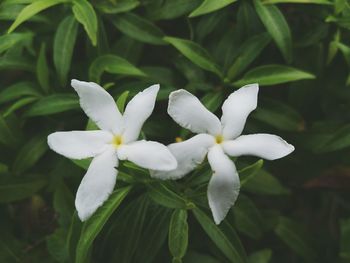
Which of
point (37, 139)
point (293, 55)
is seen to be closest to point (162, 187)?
point (37, 139)

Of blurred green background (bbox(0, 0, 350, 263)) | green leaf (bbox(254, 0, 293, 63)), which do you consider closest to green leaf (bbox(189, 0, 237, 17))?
blurred green background (bbox(0, 0, 350, 263))

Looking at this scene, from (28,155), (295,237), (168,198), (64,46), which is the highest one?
(64,46)

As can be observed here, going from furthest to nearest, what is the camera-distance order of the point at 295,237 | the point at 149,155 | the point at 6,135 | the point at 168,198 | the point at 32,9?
the point at 295,237 → the point at 6,135 → the point at 32,9 → the point at 168,198 → the point at 149,155

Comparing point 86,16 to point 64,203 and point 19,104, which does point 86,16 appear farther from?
point 64,203

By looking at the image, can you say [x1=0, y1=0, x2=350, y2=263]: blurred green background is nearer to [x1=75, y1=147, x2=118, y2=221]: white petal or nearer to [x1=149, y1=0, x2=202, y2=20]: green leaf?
[x1=149, y1=0, x2=202, y2=20]: green leaf

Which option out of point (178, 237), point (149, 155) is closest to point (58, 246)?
point (178, 237)

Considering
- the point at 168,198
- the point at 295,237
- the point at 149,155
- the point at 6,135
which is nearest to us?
the point at 149,155

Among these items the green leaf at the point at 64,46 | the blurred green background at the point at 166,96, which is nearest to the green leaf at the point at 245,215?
the blurred green background at the point at 166,96

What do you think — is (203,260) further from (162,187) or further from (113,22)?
(113,22)
